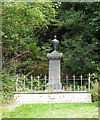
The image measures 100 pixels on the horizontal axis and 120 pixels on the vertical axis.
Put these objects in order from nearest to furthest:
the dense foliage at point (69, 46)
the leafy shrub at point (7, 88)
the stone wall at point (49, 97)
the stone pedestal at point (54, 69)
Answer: the leafy shrub at point (7, 88) < the stone wall at point (49, 97) < the stone pedestal at point (54, 69) < the dense foliage at point (69, 46)

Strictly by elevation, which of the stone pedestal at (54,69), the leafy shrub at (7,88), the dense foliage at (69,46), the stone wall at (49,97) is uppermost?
the dense foliage at (69,46)

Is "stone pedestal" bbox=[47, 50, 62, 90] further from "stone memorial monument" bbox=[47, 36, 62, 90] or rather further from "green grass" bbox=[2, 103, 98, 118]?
"green grass" bbox=[2, 103, 98, 118]

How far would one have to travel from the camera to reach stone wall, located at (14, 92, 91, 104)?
19.8 feet

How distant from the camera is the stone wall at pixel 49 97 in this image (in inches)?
237

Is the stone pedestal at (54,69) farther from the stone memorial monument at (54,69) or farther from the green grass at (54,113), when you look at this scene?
the green grass at (54,113)

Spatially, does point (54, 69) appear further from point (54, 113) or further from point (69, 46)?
point (54, 113)

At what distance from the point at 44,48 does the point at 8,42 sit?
7.37 ft

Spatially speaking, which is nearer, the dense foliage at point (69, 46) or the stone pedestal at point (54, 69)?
the stone pedestal at point (54, 69)

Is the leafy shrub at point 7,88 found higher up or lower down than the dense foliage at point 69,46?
lower down

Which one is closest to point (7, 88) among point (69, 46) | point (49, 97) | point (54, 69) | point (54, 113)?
point (49, 97)

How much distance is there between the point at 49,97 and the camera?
6.07m

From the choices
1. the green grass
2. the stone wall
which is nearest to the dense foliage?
the stone wall

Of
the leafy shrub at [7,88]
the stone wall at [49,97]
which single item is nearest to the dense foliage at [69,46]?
the leafy shrub at [7,88]

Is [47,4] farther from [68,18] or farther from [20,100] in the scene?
[68,18]
